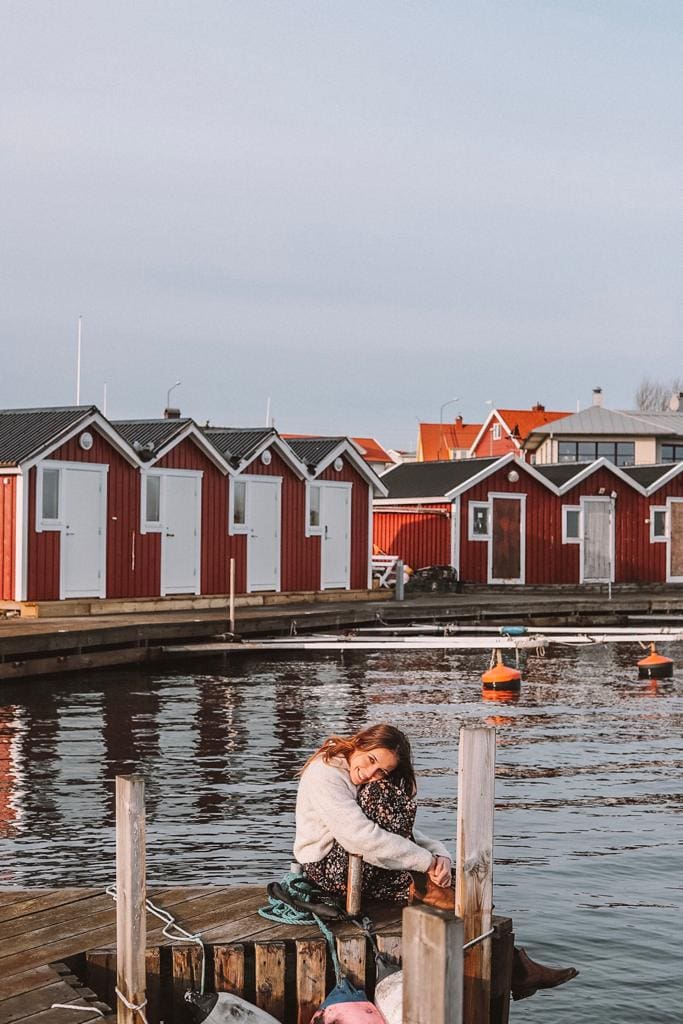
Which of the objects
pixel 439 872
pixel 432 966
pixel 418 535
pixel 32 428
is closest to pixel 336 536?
pixel 418 535

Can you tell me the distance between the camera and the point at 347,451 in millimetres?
37875

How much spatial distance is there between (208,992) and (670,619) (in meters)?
31.9

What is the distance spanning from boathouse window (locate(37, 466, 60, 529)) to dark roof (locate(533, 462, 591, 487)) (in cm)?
2014

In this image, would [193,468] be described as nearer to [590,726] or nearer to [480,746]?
[590,726]

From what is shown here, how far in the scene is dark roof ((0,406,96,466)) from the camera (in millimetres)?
28828

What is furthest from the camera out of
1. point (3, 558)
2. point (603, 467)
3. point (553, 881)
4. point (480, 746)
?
point (603, 467)

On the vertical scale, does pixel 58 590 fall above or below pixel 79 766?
above

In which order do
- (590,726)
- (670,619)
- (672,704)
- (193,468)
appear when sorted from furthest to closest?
(670,619) → (193,468) → (672,704) → (590,726)

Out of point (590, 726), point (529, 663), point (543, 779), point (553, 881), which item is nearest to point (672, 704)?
point (590, 726)

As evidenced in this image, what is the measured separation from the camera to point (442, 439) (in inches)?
4144

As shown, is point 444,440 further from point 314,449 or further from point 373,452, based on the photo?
point 314,449

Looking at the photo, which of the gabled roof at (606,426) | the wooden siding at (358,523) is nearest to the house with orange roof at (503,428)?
the gabled roof at (606,426)

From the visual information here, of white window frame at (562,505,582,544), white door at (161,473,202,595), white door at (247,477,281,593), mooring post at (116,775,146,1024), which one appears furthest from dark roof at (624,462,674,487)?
mooring post at (116,775,146,1024)

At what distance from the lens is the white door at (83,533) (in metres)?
29.8
